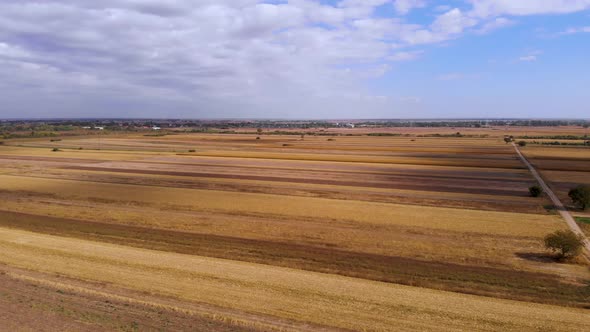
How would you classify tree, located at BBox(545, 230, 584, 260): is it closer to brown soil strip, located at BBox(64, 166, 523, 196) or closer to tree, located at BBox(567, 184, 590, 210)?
tree, located at BBox(567, 184, 590, 210)

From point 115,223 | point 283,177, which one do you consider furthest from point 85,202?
point 283,177

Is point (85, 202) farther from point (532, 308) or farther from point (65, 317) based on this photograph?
point (532, 308)

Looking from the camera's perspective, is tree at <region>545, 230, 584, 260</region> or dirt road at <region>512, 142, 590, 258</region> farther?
dirt road at <region>512, 142, 590, 258</region>

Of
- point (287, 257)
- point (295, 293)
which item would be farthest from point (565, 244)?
point (295, 293)

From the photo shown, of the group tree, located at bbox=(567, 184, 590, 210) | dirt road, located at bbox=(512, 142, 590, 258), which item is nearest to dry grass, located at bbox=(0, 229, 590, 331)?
dirt road, located at bbox=(512, 142, 590, 258)

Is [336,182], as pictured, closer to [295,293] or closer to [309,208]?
[309,208]

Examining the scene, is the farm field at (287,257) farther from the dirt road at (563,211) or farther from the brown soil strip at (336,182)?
the dirt road at (563,211)

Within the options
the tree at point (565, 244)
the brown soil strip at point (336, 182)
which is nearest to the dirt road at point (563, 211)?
the tree at point (565, 244)
